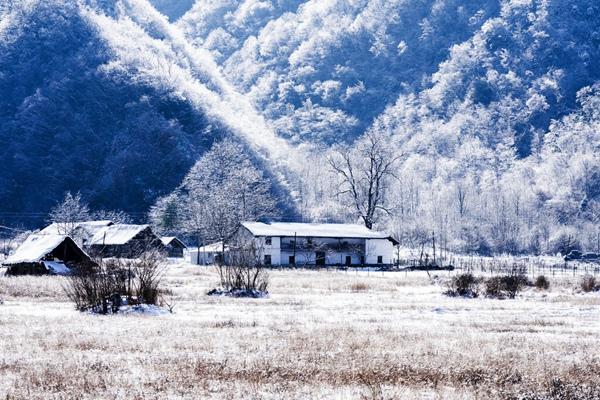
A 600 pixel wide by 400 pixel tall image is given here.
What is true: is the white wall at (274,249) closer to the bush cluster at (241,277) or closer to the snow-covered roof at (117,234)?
the snow-covered roof at (117,234)

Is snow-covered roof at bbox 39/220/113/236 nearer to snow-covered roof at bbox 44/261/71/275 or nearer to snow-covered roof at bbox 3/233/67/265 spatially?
snow-covered roof at bbox 3/233/67/265

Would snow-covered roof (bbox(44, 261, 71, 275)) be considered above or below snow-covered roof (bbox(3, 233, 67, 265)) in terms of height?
below

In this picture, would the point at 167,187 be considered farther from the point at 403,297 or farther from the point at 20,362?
the point at 20,362

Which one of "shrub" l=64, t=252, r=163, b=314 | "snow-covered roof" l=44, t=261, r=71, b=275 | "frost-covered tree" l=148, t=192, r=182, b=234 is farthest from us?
"frost-covered tree" l=148, t=192, r=182, b=234

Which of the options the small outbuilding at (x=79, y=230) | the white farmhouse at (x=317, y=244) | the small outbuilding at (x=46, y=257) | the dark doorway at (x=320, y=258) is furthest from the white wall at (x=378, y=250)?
the small outbuilding at (x=46, y=257)

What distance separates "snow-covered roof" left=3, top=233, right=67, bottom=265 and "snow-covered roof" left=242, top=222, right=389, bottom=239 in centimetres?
3593

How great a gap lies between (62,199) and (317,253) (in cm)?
8302

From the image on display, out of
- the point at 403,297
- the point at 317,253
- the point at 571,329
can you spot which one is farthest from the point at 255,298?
the point at 317,253

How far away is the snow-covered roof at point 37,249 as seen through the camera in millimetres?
64250

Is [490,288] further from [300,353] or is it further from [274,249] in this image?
[274,249]

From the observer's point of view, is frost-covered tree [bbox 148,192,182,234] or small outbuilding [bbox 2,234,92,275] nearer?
small outbuilding [bbox 2,234,92,275]

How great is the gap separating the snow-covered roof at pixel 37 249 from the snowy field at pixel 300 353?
3175cm

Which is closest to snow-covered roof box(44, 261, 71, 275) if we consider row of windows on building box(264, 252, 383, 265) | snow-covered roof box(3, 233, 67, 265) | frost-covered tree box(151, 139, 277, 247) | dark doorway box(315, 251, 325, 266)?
snow-covered roof box(3, 233, 67, 265)

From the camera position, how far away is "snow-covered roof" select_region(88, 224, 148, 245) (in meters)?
109
